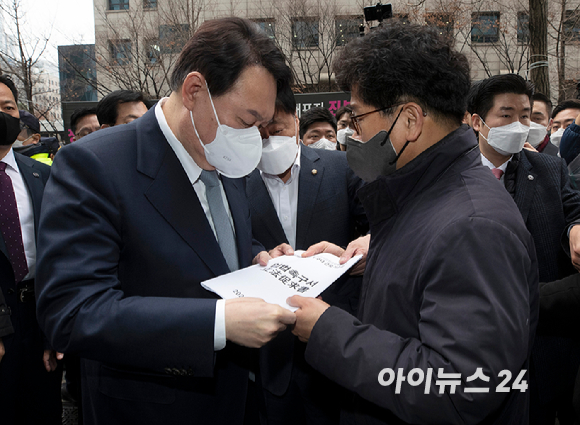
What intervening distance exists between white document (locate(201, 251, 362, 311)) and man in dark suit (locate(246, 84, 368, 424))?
26.6 inches

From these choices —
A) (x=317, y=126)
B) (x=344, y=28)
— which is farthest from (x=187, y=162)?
(x=344, y=28)

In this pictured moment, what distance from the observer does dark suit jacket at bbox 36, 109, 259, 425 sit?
1351 mm

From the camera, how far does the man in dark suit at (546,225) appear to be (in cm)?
257

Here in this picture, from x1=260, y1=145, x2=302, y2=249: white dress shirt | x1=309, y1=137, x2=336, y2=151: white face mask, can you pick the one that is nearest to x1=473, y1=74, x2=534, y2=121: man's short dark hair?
x1=260, y1=145, x2=302, y2=249: white dress shirt

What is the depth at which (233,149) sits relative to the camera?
1812mm

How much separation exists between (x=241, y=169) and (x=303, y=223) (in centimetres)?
87

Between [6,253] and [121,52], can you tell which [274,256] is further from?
[121,52]

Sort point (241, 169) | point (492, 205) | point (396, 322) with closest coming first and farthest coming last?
point (492, 205) < point (396, 322) < point (241, 169)

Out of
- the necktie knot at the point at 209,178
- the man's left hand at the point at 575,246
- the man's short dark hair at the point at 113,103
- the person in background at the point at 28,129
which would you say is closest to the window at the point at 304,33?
the person in background at the point at 28,129

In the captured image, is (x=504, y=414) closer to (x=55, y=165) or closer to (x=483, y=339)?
(x=483, y=339)

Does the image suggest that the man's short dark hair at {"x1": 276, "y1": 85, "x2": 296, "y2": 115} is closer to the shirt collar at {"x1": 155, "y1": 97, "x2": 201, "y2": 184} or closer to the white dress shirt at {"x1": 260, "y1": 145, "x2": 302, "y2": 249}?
the white dress shirt at {"x1": 260, "y1": 145, "x2": 302, "y2": 249}

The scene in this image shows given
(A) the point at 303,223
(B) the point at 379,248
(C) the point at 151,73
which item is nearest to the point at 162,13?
(C) the point at 151,73

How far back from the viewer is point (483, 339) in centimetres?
106

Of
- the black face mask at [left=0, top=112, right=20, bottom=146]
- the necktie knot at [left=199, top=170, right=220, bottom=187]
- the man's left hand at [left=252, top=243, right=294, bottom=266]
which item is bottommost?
the man's left hand at [left=252, top=243, right=294, bottom=266]
